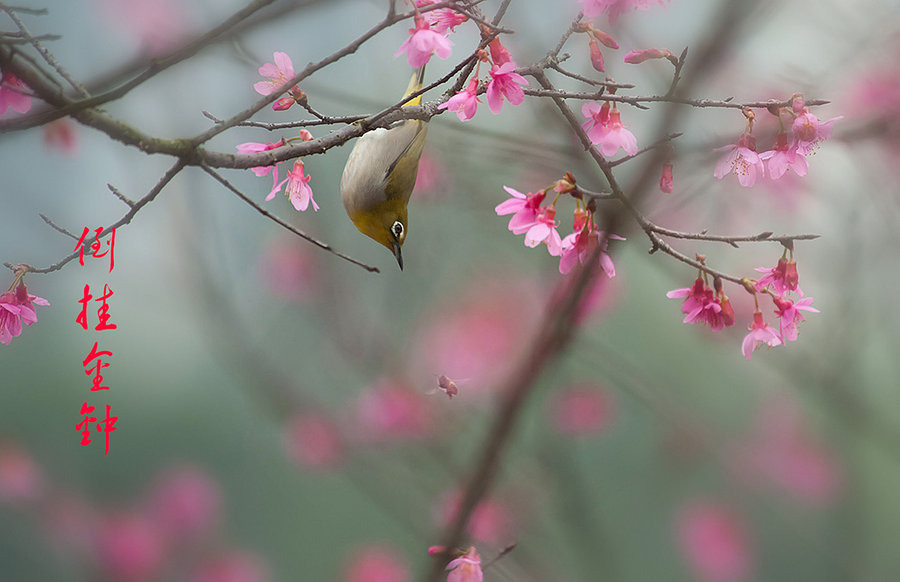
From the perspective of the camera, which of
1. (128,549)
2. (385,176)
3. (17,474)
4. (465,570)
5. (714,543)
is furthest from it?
(714,543)

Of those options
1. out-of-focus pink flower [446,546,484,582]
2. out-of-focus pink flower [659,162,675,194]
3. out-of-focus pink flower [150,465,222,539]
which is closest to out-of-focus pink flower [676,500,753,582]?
out-of-focus pink flower [150,465,222,539]

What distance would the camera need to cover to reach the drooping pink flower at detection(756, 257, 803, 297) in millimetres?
729

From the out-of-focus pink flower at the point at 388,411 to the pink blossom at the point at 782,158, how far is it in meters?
1.40

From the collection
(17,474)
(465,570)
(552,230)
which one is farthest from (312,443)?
(552,230)

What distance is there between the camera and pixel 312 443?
2.26 metres

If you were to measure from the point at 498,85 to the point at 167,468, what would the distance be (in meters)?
2.58

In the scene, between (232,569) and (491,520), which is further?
(232,569)

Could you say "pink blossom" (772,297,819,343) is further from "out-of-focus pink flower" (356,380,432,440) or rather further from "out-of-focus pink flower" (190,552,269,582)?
"out-of-focus pink flower" (190,552,269,582)

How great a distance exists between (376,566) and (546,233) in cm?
225

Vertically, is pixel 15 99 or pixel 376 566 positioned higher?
pixel 376 566

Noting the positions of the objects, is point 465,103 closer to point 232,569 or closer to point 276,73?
point 276,73

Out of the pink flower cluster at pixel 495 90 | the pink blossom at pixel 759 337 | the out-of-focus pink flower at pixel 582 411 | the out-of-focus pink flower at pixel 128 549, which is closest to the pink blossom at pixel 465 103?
the pink flower cluster at pixel 495 90

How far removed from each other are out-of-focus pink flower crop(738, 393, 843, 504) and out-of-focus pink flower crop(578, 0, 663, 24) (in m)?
2.25

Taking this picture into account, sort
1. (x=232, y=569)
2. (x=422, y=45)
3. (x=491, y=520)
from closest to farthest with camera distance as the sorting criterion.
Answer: (x=422, y=45), (x=491, y=520), (x=232, y=569)
